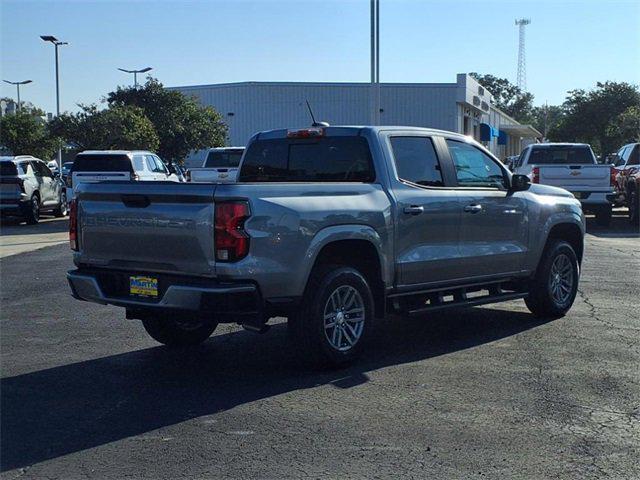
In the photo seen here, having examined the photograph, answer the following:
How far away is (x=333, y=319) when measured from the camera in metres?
6.76

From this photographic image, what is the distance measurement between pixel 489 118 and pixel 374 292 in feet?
189

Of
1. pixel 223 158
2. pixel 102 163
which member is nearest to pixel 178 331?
pixel 102 163

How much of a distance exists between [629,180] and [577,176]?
3187mm

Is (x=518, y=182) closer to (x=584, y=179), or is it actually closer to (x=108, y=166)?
(x=584, y=179)

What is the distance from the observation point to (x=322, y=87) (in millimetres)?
46094

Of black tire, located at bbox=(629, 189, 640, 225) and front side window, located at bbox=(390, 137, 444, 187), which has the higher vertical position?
front side window, located at bbox=(390, 137, 444, 187)

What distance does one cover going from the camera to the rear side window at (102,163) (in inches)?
836

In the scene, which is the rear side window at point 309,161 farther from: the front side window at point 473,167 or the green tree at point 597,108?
the green tree at point 597,108

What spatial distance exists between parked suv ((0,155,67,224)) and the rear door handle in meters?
17.6

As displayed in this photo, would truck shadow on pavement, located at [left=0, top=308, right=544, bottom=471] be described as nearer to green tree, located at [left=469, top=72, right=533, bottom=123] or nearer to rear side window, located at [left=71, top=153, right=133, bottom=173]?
rear side window, located at [left=71, top=153, right=133, bottom=173]

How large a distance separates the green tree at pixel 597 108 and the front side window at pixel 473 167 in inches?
2649

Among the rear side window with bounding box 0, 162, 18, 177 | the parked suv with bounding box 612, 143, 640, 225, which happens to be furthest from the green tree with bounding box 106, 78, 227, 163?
the parked suv with bounding box 612, 143, 640, 225

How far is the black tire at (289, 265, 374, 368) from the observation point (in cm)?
653

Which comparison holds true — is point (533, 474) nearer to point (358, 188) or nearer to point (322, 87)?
point (358, 188)
